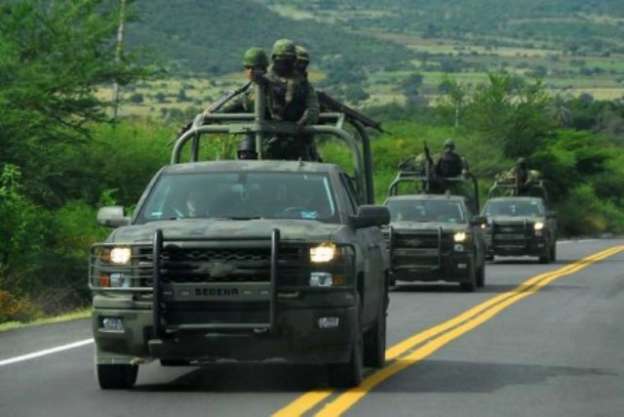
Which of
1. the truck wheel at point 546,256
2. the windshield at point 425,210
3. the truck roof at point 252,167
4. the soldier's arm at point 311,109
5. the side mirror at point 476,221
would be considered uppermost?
the soldier's arm at point 311,109

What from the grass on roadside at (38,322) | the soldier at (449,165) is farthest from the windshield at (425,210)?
the grass on roadside at (38,322)

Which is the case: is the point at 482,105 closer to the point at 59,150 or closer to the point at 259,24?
the point at 59,150

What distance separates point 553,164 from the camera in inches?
3098

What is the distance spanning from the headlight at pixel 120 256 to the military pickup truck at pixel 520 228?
99.7 ft

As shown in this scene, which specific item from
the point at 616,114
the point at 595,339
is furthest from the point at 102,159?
the point at 616,114

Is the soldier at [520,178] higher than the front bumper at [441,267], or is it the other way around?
the soldier at [520,178]

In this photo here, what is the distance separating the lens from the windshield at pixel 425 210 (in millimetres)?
32656

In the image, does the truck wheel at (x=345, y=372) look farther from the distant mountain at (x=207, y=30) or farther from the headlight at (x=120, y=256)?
the distant mountain at (x=207, y=30)

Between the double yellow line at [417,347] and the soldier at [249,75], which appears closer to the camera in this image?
the double yellow line at [417,347]

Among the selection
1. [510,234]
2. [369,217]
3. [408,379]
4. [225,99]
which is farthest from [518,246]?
[369,217]

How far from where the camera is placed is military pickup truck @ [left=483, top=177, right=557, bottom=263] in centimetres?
4441

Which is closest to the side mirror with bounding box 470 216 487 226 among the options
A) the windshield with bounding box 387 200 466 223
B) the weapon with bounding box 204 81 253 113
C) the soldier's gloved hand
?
the windshield with bounding box 387 200 466 223

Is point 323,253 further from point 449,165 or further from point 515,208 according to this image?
point 515,208

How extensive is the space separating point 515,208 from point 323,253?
3187cm
